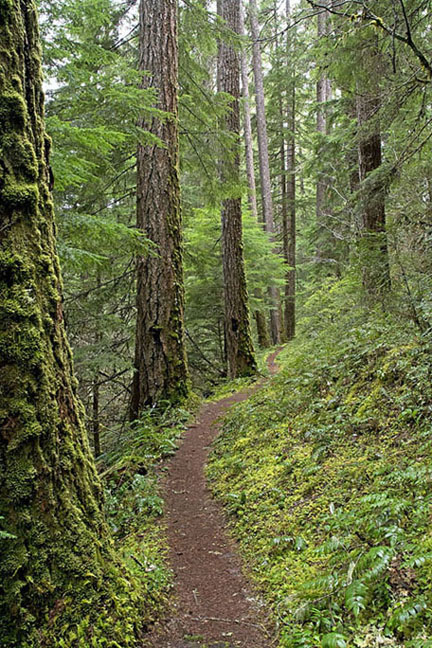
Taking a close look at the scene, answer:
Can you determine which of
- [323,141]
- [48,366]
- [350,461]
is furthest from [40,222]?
[323,141]

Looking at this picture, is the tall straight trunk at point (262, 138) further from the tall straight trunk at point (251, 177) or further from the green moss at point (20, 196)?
the green moss at point (20, 196)

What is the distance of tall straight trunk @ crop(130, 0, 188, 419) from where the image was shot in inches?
281

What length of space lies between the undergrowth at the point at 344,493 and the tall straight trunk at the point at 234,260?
4021mm

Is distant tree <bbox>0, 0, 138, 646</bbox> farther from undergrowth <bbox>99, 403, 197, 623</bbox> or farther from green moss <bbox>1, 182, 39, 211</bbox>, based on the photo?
undergrowth <bbox>99, 403, 197, 623</bbox>

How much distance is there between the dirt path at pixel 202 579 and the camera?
241 centimetres

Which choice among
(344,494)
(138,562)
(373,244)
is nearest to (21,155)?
(138,562)

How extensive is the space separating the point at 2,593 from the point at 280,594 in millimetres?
1667

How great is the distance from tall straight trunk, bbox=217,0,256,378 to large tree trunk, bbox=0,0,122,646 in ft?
26.5

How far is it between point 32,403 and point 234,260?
8656 millimetres

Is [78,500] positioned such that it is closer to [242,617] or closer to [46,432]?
[46,432]

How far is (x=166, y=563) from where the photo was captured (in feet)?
10.6

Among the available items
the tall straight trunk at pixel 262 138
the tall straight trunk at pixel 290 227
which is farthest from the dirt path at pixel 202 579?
the tall straight trunk at pixel 290 227

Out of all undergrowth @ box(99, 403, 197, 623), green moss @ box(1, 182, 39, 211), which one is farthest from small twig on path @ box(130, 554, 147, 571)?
green moss @ box(1, 182, 39, 211)

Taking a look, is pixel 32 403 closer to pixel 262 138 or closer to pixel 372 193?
pixel 372 193
